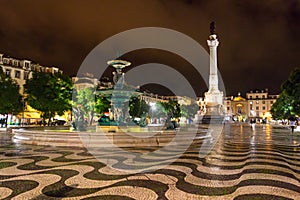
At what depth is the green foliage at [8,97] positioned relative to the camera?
3472cm

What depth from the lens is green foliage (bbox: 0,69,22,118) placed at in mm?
34719

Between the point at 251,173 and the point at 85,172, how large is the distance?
432cm

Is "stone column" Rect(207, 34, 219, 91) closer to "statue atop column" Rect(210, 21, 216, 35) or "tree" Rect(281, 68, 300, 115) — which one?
"statue atop column" Rect(210, 21, 216, 35)

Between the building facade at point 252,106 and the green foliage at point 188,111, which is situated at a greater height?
the building facade at point 252,106

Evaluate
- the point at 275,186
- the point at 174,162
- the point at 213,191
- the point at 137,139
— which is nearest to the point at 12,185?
the point at 213,191

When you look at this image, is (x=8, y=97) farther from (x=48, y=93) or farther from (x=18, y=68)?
(x=18, y=68)

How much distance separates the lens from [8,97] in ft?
118

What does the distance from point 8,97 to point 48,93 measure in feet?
17.1

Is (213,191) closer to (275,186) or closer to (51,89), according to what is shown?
(275,186)

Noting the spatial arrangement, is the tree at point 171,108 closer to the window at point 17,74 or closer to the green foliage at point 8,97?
the green foliage at point 8,97

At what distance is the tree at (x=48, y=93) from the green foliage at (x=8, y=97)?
209 cm

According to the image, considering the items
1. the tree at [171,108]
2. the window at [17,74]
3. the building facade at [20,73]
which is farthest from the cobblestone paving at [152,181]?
the window at [17,74]

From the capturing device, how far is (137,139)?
13086 mm

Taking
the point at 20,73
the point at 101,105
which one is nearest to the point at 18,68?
the point at 20,73
